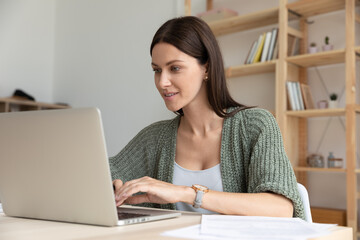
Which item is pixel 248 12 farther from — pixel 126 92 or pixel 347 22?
pixel 126 92

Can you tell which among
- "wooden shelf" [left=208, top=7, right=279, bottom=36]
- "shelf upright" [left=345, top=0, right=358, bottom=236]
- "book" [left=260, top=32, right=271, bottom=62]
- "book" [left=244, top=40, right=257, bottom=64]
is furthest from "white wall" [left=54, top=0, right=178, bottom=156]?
"shelf upright" [left=345, top=0, right=358, bottom=236]

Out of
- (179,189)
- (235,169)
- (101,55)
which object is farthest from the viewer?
(101,55)

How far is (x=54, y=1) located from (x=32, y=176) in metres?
4.64

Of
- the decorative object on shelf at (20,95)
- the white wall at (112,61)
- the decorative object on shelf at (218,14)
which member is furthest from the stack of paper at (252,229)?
the decorative object on shelf at (20,95)

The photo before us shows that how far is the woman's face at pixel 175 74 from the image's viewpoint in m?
1.47

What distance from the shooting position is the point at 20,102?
4.33m

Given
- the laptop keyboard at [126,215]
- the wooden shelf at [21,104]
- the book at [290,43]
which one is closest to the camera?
the laptop keyboard at [126,215]

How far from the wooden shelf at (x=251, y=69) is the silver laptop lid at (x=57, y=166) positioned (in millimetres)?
2261

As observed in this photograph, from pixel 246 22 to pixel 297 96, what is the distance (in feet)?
2.41

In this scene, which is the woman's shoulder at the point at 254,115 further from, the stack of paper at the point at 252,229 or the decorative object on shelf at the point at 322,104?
the decorative object on shelf at the point at 322,104

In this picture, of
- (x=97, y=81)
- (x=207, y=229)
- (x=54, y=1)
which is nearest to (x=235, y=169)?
(x=207, y=229)

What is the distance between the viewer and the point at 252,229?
826 millimetres

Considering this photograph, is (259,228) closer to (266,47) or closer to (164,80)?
(164,80)

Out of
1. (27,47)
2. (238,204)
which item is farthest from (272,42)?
(27,47)
